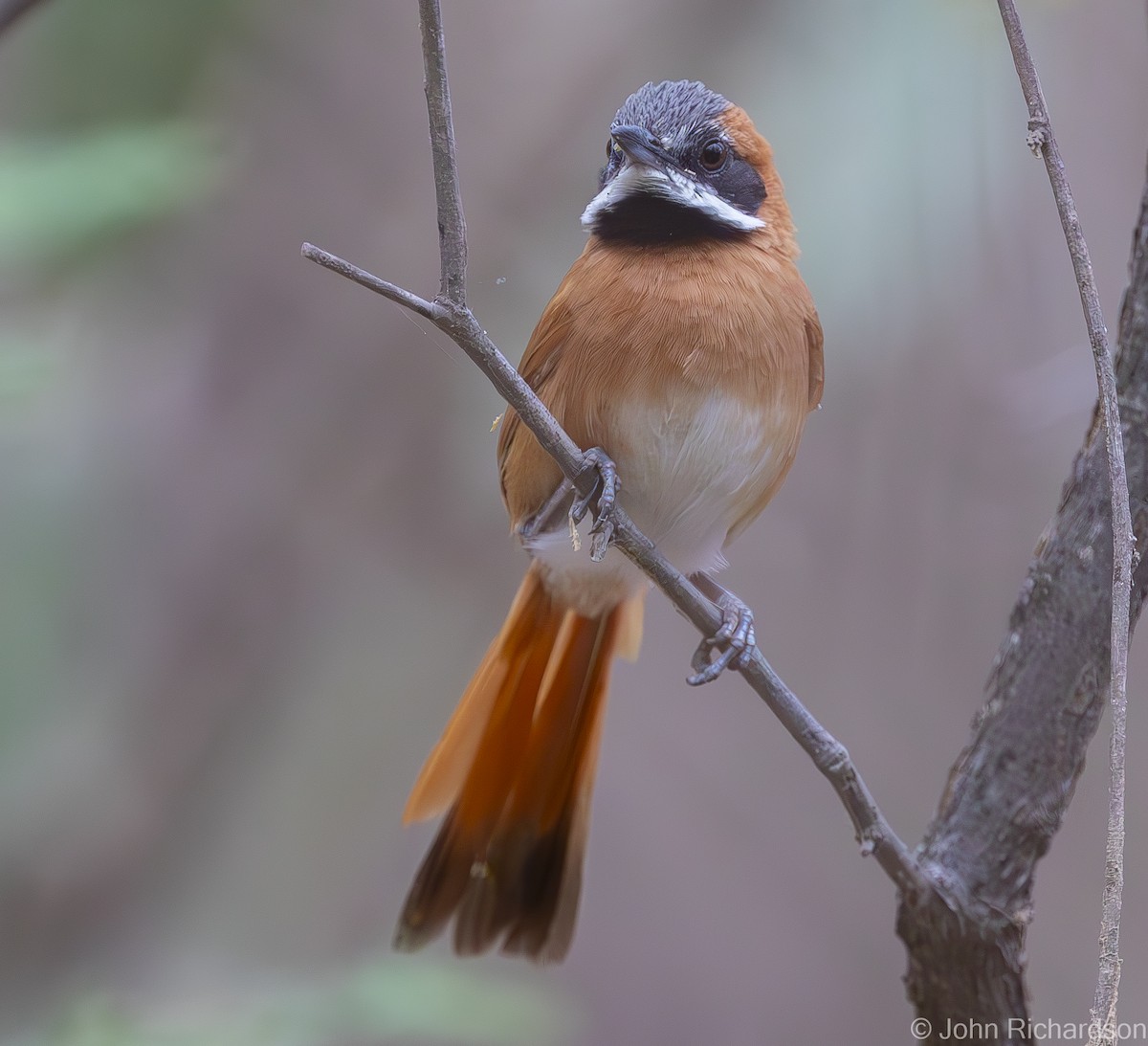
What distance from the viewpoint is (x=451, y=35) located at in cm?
364

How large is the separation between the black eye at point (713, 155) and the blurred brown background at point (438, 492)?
0.77m

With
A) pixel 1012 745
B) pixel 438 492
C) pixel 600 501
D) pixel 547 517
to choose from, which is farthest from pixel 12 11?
pixel 438 492

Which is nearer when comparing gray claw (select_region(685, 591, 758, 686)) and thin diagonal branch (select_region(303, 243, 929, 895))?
thin diagonal branch (select_region(303, 243, 929, 895))

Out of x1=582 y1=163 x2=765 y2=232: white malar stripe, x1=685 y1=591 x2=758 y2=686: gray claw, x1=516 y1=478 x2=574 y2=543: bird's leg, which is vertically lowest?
x1=685 y1=591 x2=758 y2=686: gray claw

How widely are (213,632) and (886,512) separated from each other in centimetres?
194

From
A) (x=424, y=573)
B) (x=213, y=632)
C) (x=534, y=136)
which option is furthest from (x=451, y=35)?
(x=213, y=632)

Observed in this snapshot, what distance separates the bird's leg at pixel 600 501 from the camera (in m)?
1.86

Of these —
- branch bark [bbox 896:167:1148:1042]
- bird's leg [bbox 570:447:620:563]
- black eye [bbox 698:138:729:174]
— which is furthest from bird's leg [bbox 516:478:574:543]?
branch bark [bbox 896:167:1148:1042]

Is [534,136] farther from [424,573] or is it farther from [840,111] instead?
[424,573]

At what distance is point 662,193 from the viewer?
86.2 inches

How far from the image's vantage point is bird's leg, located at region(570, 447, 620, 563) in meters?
1.86

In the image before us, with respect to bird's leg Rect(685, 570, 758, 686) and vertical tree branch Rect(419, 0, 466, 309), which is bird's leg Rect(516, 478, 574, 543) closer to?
bird's leg Rect(685, 570, 758, 686)

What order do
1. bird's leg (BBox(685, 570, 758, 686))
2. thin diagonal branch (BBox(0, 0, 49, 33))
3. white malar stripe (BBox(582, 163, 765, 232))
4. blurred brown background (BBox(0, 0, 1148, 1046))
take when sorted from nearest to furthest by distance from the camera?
thin diagonal branch (BBox(0, 0, 49, 33)), bird's leg (BBox(685, 570, 758, 686)), white malar stripe (BBox(582, 163, 765, 232)), blurred brown background (BBox(0, 0, 1148, 1046))

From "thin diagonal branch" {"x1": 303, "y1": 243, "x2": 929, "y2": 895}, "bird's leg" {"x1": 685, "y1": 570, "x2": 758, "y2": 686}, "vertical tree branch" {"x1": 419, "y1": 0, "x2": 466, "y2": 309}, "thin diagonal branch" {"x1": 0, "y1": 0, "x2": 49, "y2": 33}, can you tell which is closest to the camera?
"vertical tree branch" {"x1": 419, "y1": 0, "x2": 466, "y2": 309}
